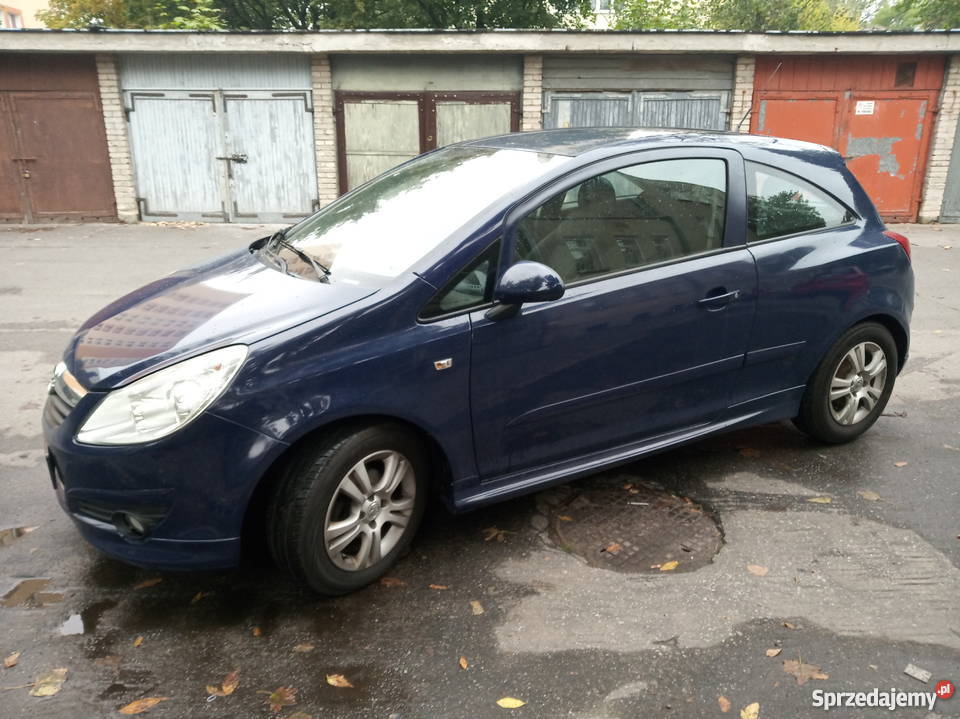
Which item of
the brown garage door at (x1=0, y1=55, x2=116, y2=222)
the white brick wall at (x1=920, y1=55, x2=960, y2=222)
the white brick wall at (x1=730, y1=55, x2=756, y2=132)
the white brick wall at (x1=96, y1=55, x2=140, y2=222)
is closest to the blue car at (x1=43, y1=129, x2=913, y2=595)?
the white brick wall at (x1=730, y1=55, x2=756, y2=132)

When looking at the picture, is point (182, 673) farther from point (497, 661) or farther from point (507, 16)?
point (507, 16)

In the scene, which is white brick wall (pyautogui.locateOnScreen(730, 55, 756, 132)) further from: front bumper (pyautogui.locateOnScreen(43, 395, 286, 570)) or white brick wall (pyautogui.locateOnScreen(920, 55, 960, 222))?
front bumper (pyautogui.locateOnScreen(43, 395, 286, 570))

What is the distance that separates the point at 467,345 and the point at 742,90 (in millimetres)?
11880

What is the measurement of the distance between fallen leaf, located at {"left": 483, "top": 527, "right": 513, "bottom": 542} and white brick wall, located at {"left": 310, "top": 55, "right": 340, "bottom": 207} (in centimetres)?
1032

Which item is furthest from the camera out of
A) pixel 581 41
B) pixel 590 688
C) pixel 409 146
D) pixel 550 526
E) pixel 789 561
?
pixel 409 146

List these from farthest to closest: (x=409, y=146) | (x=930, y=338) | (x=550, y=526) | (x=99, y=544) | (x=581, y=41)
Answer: (x=409, y=146) → (x=581, y=41) → (x=930, y=338) → (x=550, y=526) → (x=99, y=544)

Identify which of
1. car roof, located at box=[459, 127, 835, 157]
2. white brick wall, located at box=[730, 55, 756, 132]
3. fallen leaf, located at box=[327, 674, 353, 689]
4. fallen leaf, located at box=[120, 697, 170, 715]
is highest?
white brick wall, located at box=[730, 55, 756, 132]

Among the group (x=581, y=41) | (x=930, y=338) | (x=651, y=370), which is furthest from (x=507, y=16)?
(x=651, y=370)

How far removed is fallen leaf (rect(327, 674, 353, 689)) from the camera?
2490 millimetres

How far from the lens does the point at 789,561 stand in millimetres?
3164

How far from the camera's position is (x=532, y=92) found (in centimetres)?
1291

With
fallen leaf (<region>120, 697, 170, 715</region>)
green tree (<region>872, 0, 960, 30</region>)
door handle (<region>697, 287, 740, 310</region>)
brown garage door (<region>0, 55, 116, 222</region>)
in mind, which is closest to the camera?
fallen leaf (<region>120, 697, 170, 715</region>)

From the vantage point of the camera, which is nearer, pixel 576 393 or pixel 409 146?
pixel 576 393

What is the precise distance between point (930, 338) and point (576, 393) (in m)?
4.76
